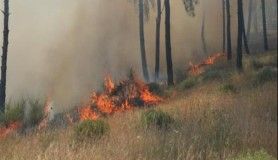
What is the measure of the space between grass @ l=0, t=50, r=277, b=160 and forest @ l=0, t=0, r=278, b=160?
3 centimetres

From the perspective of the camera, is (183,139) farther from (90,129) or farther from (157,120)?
(157,120)

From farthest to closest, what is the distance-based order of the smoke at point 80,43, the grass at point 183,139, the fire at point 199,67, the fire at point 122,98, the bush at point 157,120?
the smoke at point 80,43 < the fire at point 199,67 < the fire at point 122,98 < the bush at point 157,120 < the grass at point 183,139

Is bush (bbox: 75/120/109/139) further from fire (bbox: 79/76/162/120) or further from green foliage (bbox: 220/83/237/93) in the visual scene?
green foliage (bbox: 220/83/237/93)

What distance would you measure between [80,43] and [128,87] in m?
34.5

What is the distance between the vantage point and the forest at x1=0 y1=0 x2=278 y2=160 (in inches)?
350

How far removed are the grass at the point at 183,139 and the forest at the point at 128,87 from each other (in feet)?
0.11

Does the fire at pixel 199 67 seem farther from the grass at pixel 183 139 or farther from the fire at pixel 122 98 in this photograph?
the grass at pixel 183 139

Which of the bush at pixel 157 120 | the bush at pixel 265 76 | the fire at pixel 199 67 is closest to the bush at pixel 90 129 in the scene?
the bush at pixel 157 120

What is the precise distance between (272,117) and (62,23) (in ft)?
157

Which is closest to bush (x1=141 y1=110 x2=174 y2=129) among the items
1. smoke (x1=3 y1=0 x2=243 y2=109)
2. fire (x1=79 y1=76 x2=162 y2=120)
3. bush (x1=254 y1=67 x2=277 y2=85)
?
fire (x1=79 y1=76 x2=162 y2=120)

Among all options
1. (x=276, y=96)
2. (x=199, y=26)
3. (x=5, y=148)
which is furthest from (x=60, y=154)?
(x=199, y=26)

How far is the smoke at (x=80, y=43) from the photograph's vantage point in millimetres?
38875

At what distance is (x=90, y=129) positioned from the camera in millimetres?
10125

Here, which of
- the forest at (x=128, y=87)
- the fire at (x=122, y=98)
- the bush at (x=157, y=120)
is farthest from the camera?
the fire at (x=122, y=98)
